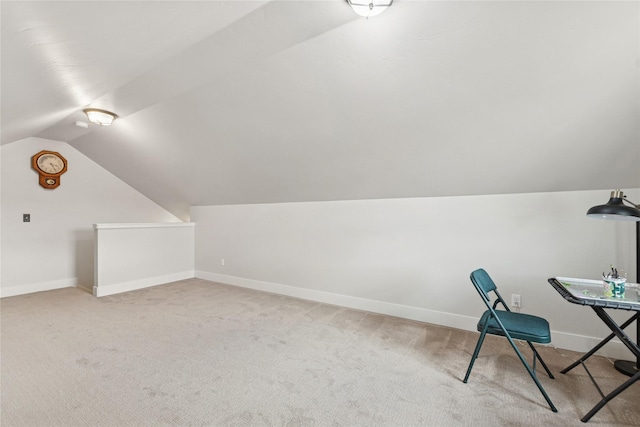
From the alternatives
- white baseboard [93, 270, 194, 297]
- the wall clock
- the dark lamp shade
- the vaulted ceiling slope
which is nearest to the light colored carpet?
white baseboard [93, 270, 194, 297]

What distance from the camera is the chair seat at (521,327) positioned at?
1910 mm

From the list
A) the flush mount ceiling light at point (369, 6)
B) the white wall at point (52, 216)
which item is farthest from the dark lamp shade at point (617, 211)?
the white wall at point (52, 216)

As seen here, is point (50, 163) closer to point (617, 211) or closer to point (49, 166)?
point (49, 166)

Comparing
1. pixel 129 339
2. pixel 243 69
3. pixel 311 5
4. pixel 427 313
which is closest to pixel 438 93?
pixel 311 5

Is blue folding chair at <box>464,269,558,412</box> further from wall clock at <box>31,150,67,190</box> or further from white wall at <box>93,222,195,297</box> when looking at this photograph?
wall clock at <box>31,150,67,190</box>

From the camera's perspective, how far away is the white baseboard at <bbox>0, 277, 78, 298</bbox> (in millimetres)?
4327

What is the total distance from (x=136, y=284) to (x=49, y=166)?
233cm

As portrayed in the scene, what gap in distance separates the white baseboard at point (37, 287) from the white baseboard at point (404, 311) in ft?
6.81

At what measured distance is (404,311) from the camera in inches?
135

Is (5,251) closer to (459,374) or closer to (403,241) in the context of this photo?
(403,241)

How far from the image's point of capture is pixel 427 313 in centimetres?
328

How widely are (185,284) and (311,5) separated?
4.64m

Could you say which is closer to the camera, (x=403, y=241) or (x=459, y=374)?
(x=459, y=374)

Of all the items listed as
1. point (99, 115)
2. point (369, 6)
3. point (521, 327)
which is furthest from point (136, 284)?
point (521, 327)
